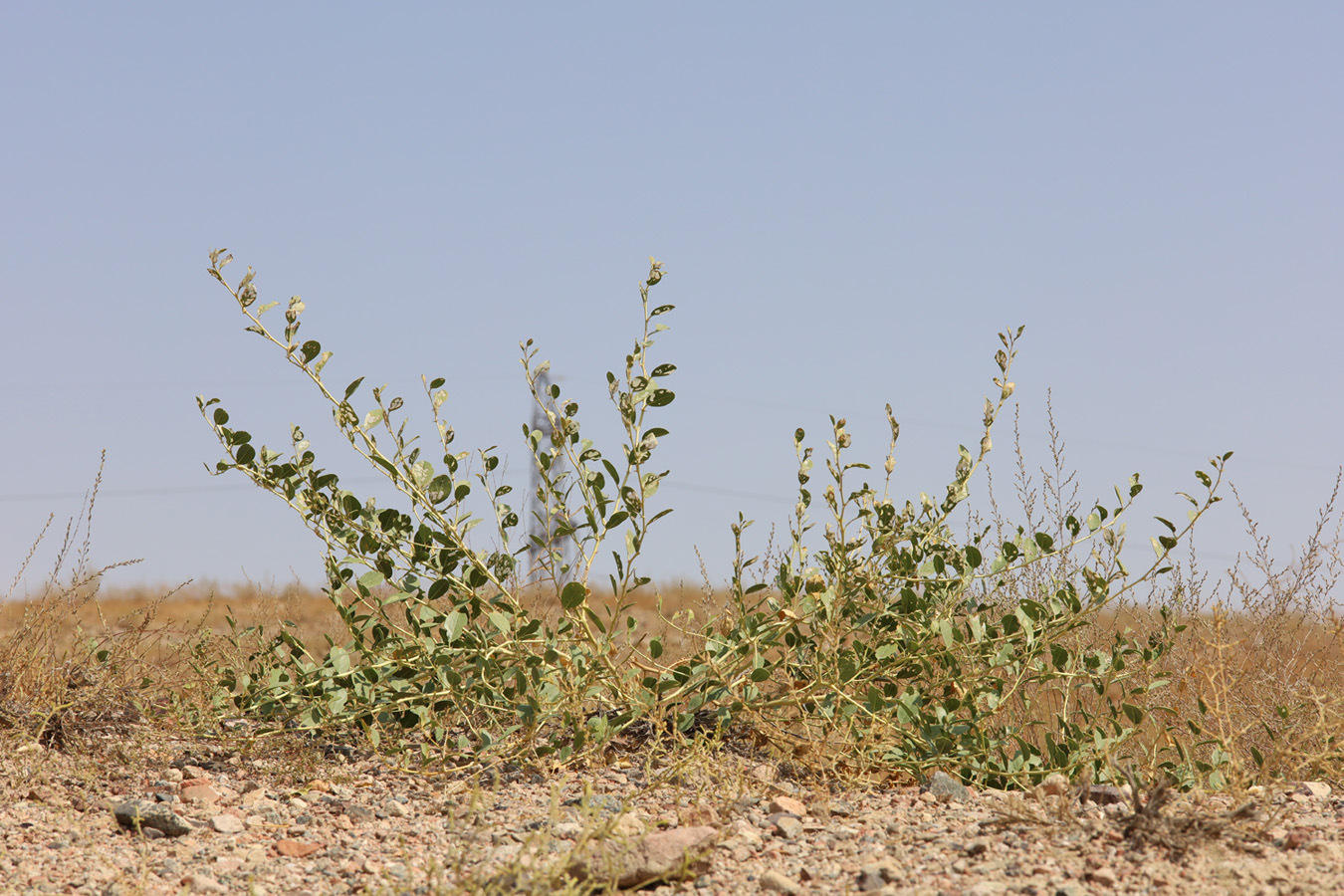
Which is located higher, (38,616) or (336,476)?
(336,476)

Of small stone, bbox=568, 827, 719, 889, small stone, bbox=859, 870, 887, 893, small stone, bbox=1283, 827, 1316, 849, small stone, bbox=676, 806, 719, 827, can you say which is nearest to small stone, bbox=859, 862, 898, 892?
small stone, bbox=859, 870, 887, 893

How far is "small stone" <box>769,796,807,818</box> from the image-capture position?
3.11 meters

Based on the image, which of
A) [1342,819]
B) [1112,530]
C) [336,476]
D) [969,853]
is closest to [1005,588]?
[1112,530]

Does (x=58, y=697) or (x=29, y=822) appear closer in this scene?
(x=29, y=822)

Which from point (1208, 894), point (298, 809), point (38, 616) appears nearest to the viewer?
point (1208, 894)

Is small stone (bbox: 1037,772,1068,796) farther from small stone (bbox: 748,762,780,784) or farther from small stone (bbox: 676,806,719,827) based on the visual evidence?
small stone (bbox: 676,806,719,827)

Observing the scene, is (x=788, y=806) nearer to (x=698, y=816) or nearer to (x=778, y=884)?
(x=698, y=816)

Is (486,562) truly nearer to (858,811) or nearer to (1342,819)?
(858,811)

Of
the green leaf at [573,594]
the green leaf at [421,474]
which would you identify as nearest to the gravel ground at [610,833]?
the green leaf at [573,594]

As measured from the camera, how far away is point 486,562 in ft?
12.3

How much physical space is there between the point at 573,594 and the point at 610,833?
2.97 ft

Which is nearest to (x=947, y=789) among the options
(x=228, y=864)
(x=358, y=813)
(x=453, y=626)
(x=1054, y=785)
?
(x=1054, y=785)

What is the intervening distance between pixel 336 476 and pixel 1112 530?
261 cm

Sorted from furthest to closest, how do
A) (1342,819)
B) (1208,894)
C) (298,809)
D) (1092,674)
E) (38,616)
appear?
(38,616), (1092,674), (298,809), (1342,819), (1208,894)
